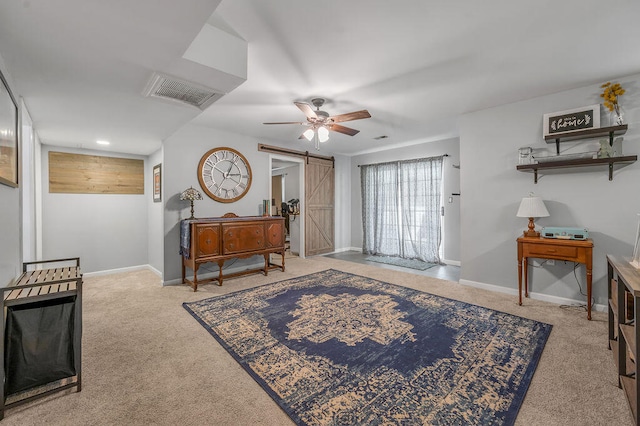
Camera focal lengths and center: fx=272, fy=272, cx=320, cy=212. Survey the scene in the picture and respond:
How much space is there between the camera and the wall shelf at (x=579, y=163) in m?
2.81

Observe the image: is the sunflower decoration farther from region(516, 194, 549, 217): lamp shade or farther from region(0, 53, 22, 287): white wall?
region(0, 53, 22, 287): white wall

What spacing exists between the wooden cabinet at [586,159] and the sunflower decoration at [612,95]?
0.23 m

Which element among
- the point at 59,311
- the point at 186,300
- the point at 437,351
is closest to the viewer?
the point at 59,311

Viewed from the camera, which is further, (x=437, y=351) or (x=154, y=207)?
(x=154, y=207)

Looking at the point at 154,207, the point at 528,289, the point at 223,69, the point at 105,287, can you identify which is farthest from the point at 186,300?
the point at 528,289

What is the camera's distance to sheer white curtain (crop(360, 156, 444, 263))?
18.4 ft

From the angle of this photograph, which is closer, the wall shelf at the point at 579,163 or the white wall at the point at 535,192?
the wall shelf at the point at 579,163

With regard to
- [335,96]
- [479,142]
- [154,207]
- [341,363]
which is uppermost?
[335,96]

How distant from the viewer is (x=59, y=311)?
1779mm

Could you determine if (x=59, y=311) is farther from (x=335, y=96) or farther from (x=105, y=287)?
(x=335, y=96)

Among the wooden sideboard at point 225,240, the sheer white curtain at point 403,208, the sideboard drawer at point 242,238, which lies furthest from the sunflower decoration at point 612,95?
the sideboard drawer at point 242,238

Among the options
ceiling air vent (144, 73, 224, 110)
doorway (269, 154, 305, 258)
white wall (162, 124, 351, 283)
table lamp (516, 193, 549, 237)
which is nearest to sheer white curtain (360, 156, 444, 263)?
doorway (269, 154, 305, 258)

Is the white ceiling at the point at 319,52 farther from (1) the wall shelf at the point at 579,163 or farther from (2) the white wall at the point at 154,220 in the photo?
(2) the white wall at the point at 154,220

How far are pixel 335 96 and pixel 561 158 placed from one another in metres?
2.71
